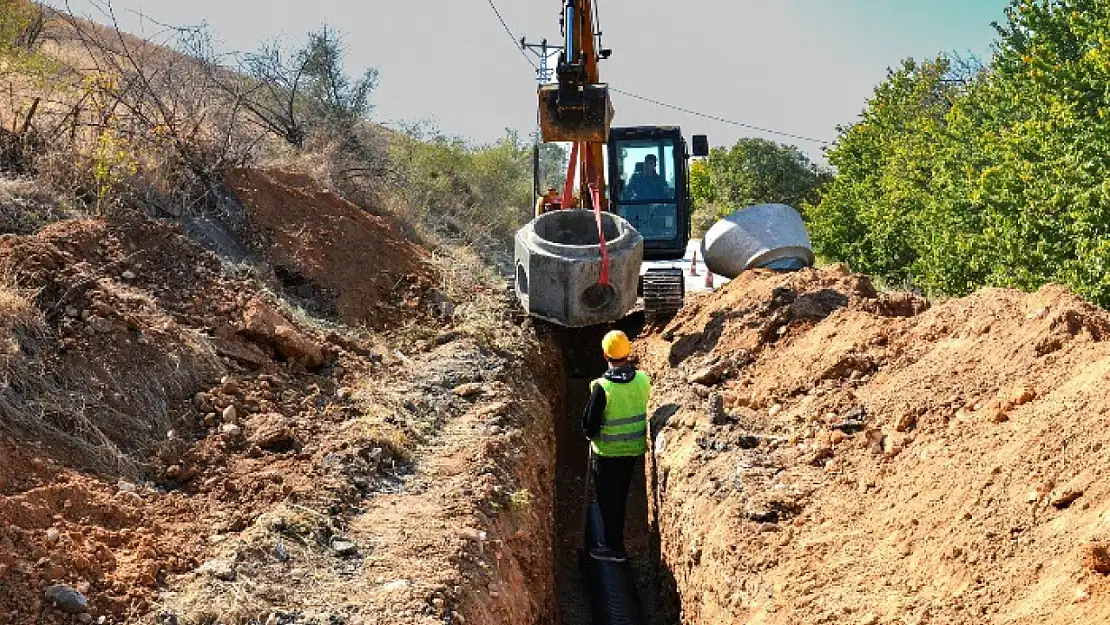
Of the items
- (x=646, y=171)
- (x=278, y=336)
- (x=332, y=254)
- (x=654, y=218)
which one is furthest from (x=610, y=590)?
(x=646, y=171)

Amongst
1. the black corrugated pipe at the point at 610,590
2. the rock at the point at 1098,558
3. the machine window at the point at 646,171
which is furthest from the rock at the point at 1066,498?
the machine window at the point at 646,171

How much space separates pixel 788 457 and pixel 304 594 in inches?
133

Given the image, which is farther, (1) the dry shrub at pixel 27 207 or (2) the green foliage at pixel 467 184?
(2) the green foliage at pixel 467 184

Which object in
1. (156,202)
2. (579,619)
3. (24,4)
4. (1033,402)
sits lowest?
(579,619)

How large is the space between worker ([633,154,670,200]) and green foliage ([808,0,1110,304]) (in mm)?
5133

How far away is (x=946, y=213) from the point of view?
60.3ft

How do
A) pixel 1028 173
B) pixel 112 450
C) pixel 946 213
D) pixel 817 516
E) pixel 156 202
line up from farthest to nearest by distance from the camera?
pixel 946 213 → pixel 1028 173 → pixel 156 202 → pixel 112 450 → pixel 817 516

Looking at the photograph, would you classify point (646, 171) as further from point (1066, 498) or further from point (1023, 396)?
point (1066, 498)

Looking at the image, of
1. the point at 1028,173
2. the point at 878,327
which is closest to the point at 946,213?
the point at 1028,173

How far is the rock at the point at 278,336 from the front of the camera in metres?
8.60

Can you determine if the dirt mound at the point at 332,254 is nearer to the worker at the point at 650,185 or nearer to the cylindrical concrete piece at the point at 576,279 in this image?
the cylindrical concrete piece at the point at 576,279

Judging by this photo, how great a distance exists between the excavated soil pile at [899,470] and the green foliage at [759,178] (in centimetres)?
3100

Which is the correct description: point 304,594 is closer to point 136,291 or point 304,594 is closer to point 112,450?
point 112,450

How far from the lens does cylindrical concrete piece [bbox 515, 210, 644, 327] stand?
9695 millimetres
